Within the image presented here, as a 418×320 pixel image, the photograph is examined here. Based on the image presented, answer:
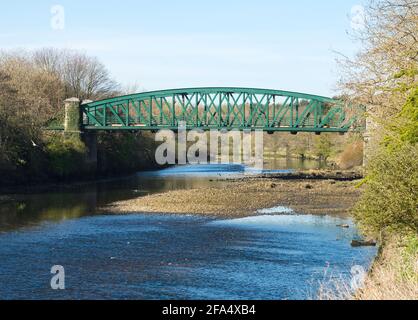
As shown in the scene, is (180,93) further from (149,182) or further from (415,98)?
(415,98)

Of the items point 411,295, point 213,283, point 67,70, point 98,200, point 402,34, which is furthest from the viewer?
point 67,70

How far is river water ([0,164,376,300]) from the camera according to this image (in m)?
22.9

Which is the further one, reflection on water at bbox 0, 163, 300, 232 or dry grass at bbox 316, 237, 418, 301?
reflection on water at bbox 0, 163, 300, 232

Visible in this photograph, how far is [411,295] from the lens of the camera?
612 inches

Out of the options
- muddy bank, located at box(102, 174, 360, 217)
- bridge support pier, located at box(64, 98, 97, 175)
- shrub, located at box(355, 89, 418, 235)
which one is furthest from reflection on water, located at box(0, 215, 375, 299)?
bridge support pier, located at box(64, 98, 97, 175)

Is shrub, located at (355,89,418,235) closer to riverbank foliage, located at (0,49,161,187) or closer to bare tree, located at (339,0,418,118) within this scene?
bare tree, located at (339,0,418,118)

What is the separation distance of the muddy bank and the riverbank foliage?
1382 cm

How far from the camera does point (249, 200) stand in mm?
51531

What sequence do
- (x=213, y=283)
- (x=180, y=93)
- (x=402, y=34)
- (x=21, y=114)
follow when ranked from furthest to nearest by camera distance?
(x=180, y=93), (x=21, y=114), (x=402, y=34), (x=213, y=283)

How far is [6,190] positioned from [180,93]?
3813 centimetres

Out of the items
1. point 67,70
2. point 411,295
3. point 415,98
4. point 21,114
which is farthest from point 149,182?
point 411,295

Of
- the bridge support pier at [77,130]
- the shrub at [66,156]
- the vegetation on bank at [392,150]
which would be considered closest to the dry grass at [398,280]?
the vegetation on bank at [392,150]

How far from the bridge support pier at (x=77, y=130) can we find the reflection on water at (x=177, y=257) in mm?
40143

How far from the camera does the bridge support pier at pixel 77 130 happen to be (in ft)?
260
